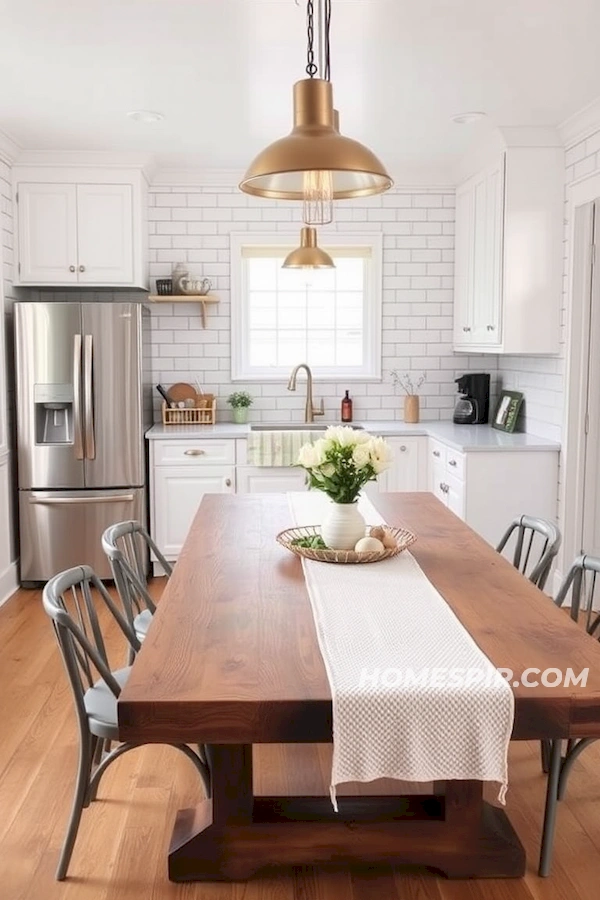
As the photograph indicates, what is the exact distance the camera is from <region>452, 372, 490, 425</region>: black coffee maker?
19.3 feet

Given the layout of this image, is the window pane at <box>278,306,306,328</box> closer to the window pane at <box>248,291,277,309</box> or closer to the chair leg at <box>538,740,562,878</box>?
the window pane at <box>248,291,277,309</box>

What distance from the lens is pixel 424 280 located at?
6.11 metres

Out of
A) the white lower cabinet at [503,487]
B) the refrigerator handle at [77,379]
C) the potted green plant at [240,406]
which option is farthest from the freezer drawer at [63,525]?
the white lower cabinet at [503,487]

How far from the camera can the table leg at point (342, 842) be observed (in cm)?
235

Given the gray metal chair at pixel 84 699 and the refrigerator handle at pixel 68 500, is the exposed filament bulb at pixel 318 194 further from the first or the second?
the refrigerator handle at pixel 68 500

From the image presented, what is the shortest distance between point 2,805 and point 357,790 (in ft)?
3.67

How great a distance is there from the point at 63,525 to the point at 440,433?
90.9 inches

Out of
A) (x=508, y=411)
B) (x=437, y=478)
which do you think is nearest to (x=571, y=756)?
(x=437, y=478)

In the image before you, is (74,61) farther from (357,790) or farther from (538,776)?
(538,776)

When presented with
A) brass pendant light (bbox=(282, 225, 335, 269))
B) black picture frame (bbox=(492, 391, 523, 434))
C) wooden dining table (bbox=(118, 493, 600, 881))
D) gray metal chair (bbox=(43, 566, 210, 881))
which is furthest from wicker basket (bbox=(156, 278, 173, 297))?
gray metal chair (bbox=(43, 566, 210, 881))

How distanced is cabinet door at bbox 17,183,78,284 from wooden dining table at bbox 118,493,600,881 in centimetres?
293

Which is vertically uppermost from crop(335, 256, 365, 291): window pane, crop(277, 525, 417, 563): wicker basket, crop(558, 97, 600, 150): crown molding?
crop(558, 97, 600, 150): crown molding

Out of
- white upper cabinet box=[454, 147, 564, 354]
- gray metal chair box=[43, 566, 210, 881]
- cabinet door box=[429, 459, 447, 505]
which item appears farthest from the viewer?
cabinet door box=[429, 459, 447, 505]

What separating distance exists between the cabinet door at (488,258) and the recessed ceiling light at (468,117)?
1.32 ft
